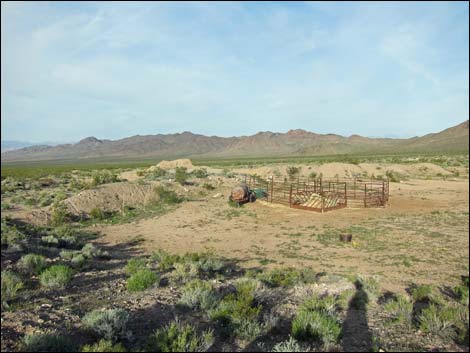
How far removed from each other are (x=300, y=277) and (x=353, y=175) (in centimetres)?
3560

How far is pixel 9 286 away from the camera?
7.75 metres

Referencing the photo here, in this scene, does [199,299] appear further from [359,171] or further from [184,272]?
[359,171]

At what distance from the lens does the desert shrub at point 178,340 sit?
18.0 ft

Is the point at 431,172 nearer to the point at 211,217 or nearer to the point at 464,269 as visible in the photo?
the point at 211,217

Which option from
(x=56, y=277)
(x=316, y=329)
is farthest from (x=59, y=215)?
(x=316, y=329)

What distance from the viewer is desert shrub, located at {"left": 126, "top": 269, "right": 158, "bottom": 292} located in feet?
27.8

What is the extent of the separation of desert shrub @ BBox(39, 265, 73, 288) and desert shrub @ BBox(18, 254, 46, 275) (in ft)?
2.12

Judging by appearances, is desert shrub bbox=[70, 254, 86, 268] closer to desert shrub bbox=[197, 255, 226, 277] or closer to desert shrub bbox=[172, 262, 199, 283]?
desert shrub bbox=[172, 262, 199, 283]

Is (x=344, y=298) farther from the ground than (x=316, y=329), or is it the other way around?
(x=316, y=329)

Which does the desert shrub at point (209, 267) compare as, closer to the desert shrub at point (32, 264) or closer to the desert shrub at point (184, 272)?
the desert shrub at point (184, 272)

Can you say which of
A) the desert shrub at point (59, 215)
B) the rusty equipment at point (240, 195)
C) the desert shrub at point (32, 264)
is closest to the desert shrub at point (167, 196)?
the rusty equipment at point (240, 195)

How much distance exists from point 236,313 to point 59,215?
17.4 meters

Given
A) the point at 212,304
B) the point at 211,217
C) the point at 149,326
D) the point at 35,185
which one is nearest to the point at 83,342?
the point at 149,326

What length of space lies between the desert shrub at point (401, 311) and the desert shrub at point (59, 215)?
1861 cm
